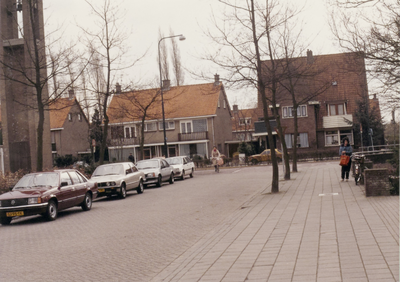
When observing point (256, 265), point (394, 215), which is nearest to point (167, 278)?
point (256, 265)

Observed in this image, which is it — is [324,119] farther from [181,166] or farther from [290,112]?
[181,166]

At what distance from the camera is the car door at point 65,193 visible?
585 inches

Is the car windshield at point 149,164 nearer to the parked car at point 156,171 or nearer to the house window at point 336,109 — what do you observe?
the parked car at point 156,171

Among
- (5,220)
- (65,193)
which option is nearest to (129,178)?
(65,193)

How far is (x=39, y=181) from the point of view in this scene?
1520 cm

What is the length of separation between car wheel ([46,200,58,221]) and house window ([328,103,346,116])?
4236 cm

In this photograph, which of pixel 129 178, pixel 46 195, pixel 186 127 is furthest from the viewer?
pixel 186 127

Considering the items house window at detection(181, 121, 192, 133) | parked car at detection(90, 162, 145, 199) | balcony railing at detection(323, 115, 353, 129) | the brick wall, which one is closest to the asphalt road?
parked car at detection(90, 162, 145, 199)

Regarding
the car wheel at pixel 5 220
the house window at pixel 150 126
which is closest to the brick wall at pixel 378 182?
the car wheel at pixel 5 220

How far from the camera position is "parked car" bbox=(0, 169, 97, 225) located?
13.8m

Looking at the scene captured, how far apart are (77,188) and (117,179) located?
4238 millimetres

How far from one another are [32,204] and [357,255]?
9.82 m

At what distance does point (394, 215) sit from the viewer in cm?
985

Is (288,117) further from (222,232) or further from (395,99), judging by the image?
(222,232)
